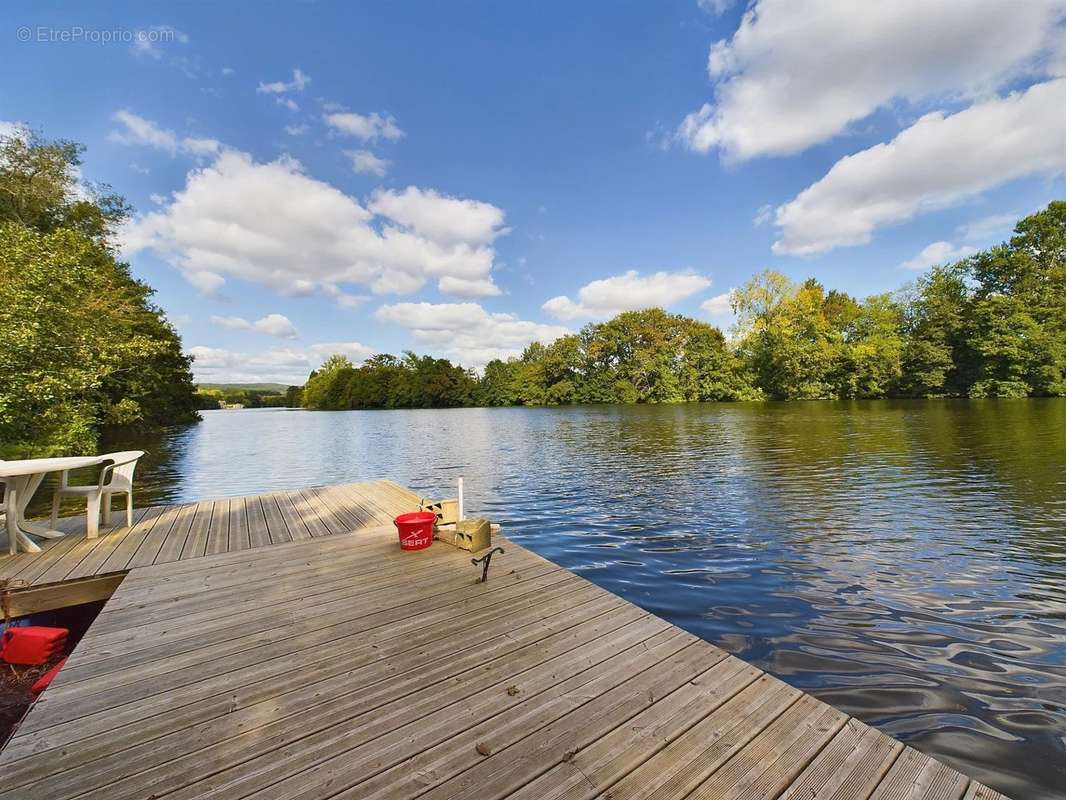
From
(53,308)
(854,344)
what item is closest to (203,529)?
(53,308)

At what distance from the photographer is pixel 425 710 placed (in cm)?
206

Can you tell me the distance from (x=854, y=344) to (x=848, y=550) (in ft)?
150

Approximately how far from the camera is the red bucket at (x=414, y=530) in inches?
175

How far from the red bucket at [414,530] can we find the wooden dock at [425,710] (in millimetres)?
853

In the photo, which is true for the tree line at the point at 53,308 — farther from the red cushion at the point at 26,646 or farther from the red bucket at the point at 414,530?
the red bucket at the point at 414,530

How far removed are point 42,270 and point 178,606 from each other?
10282 millimetres

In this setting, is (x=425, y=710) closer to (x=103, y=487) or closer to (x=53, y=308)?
(x=103, y=487)

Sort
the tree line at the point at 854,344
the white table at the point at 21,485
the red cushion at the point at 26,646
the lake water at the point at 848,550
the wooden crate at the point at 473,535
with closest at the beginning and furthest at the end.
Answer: the lake water at the point at 848,550 < the red cushion at the point at 26,646 < the white table at the point at 21,485 < the wooden crate at the point at 473,535 < the tree line at the point at 854,344

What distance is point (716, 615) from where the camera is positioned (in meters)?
4.20

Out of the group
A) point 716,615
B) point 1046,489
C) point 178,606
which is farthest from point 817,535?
point 178,606

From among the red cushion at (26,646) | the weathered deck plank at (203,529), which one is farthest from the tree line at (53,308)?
the red cushion at (26,646)

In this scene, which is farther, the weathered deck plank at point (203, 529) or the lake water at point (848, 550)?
the weathered deck plank at point (203, 529)

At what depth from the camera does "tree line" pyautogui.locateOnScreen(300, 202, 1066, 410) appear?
3553cm

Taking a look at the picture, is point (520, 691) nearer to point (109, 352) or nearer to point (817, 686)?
point (817, 686)
